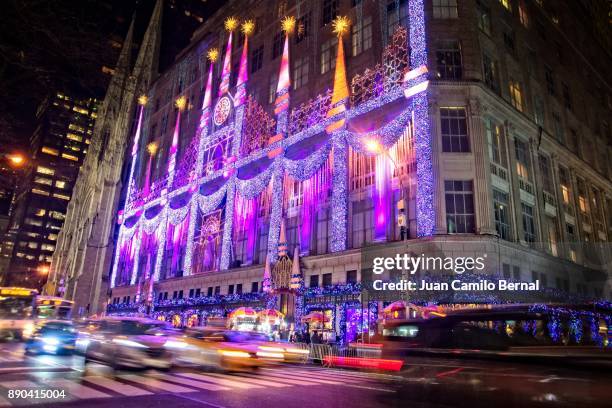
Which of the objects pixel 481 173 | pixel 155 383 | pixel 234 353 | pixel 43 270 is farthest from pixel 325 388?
pixel 43 270

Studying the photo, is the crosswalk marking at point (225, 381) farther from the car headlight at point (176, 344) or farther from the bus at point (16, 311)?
the bus at point (16, 311)

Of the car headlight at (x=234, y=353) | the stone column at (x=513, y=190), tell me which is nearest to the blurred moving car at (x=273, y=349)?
the car headlight at (x=234, y=353)

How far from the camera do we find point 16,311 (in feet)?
83.0

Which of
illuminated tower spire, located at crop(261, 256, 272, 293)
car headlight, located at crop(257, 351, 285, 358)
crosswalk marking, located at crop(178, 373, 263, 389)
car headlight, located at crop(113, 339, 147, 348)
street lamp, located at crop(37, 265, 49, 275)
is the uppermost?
street lamp, located at crop(37, 265, 49, 275)

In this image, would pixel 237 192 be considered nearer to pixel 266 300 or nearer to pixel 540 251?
pixel 266 300

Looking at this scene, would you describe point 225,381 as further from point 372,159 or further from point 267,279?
point 267,279

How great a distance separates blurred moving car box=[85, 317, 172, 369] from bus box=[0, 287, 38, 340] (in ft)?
45.3

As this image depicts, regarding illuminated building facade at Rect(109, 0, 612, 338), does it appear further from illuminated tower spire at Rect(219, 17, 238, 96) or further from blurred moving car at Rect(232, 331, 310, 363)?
blurred moving car at Rect(232, 331, 310, 363)

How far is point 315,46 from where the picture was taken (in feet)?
133

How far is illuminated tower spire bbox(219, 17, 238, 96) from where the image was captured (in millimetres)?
49969

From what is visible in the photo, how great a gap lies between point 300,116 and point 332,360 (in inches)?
985

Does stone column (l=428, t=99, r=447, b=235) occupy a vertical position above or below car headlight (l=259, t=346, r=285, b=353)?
above

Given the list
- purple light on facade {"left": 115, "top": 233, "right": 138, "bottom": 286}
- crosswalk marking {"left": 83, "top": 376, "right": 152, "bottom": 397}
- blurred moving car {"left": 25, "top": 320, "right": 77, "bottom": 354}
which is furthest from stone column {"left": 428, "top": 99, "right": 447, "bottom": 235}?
purple light on facade {"left": 115, "top": 233, "right": 138, "bottom": 286}

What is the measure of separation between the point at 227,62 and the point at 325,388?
47.1 meters
